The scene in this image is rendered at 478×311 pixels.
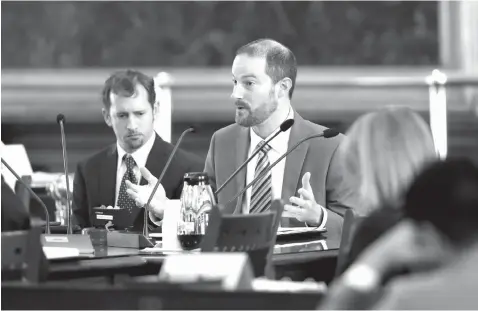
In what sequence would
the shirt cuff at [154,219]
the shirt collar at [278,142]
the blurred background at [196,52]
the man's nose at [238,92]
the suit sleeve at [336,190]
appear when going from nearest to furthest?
the shirt cuff at [154,219]
the suit sleeve at [336,190]
the shirt collar at [278,142]
the man's nose at [238,92]
the blurred background at [196,52]

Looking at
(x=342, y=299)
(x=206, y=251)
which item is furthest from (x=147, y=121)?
(x=342, y=299)

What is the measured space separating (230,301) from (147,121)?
296 centimetres

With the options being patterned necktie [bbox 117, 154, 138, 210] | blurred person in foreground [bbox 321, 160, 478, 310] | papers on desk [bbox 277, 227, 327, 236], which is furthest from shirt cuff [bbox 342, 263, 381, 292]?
patterned necktie [bbox 117, 154, 138, 210]

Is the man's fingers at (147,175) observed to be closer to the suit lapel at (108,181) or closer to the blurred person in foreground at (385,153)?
the suit lapel at (108,181)

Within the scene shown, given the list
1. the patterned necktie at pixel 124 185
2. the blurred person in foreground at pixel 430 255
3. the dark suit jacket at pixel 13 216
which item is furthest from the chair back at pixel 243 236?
the patterned necktie at pixel 124 185

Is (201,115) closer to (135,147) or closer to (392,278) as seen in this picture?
(135,147)

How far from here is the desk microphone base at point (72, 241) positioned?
3.90 m

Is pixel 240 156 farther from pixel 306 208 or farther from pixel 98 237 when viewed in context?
pixel 98 237

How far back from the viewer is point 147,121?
5.41 m

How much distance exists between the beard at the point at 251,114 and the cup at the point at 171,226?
1133 mm

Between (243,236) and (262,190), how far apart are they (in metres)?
1.63

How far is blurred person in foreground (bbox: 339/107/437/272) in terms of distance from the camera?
8.64 feet

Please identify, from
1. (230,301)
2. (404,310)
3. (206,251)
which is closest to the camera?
(404,310)

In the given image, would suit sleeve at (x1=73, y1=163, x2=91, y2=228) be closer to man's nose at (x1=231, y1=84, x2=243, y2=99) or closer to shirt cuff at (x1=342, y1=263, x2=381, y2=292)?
man's nose at (x1=231, y1=84, x2=243, y2=99)
